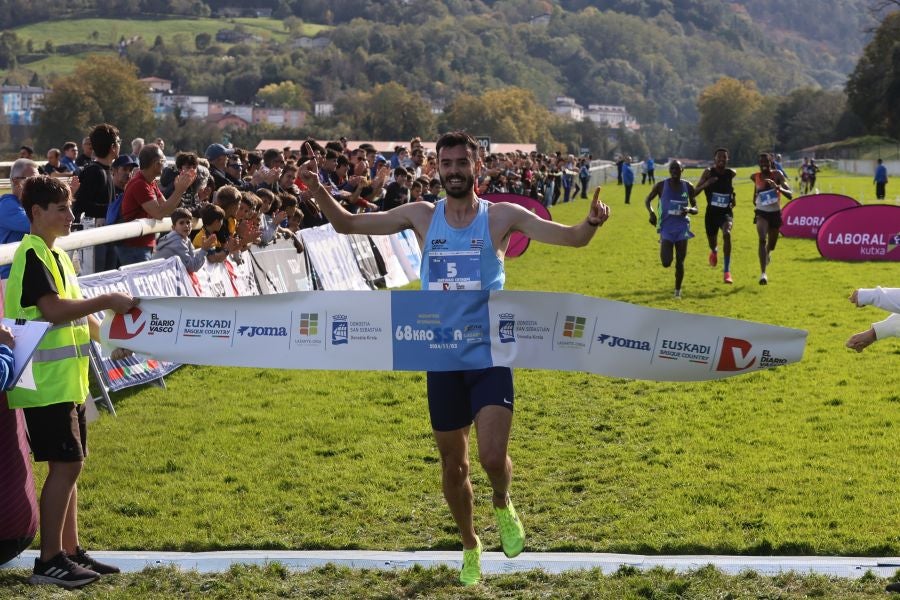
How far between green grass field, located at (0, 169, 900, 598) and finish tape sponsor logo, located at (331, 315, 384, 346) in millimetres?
1192

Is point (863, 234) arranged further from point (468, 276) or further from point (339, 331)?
point (339, 331)

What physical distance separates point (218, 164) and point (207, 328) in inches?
349

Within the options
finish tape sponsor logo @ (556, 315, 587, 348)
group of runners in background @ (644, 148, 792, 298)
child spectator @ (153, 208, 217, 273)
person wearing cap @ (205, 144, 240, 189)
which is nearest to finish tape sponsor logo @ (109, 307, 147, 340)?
finish tape sponsor logo @ (556, 315, 587, 348)

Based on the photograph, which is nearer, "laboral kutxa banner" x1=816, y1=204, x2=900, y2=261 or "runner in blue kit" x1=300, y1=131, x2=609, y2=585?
"runner in blue kit" x1=300, y1=131, x2=609, y2=585

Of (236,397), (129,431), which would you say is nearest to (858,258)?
(236,397)

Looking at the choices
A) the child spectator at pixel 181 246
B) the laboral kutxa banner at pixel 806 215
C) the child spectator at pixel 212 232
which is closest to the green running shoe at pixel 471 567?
the child spectator at pixel 181 246

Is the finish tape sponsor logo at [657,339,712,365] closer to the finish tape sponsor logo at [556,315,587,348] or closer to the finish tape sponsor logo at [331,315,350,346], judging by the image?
the finish tape sponsor logo at [556,315,587,348]

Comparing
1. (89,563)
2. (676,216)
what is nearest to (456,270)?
(89,563)

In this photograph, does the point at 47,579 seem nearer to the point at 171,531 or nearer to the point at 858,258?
the point at 171,531

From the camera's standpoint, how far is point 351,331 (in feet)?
20.9

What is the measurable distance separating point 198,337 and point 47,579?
1441 millimetres

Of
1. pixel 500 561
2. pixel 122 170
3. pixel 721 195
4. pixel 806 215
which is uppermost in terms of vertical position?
pixel 122 170

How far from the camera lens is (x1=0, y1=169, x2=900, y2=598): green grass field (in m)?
6.45

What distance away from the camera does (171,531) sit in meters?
6.96
